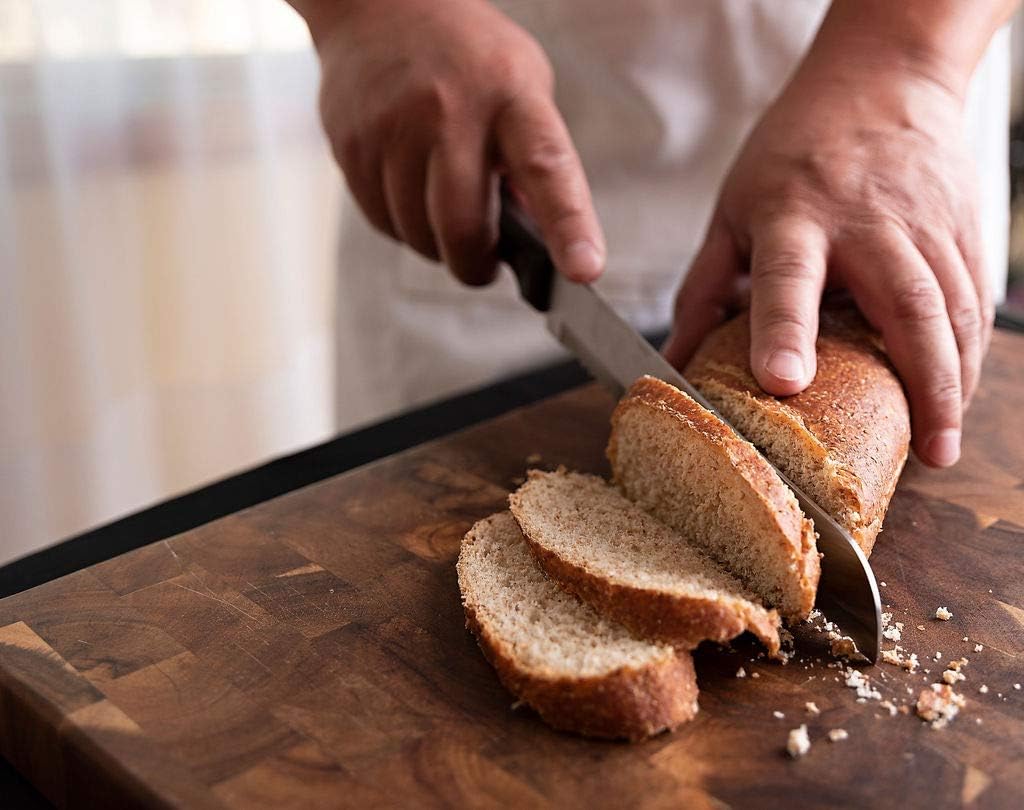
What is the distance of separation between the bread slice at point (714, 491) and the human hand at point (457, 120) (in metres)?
0.42

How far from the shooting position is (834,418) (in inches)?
60.0

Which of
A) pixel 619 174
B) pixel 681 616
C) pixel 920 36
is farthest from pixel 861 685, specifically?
pixel 619 174

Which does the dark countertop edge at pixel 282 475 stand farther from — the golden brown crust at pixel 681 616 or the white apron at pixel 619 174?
the golden brown crust at pixel 681 616

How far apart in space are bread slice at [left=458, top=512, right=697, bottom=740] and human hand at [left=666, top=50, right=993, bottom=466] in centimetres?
50

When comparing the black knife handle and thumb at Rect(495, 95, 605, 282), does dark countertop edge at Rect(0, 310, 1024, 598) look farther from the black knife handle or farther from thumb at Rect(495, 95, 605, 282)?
thumb at Rect(495, 95, 605, 282)

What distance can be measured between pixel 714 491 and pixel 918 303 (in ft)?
1.80

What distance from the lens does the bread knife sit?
1325 millimetres

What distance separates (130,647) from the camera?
4.24 ft

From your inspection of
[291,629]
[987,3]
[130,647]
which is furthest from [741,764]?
[987,3]

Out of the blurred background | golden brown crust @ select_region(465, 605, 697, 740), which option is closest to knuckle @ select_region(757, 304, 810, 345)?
golden brown crust @ select_region(465, 605, 697, 740)

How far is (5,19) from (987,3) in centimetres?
257

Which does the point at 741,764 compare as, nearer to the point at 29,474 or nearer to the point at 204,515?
the point at 204,515

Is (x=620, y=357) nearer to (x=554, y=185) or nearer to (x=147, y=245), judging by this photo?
(x=554, y=185)

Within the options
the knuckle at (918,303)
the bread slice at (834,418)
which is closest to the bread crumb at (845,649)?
the bread slice at (834,418)
